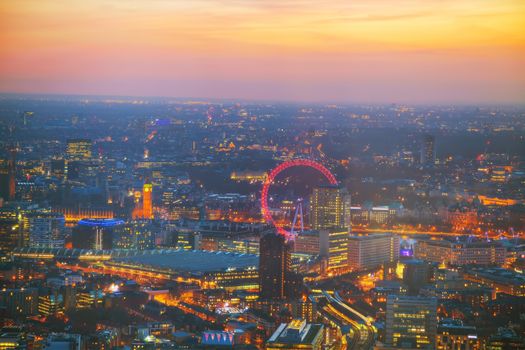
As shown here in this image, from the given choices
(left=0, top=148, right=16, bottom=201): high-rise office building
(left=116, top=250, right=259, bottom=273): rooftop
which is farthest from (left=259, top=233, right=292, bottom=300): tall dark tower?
(left=0, top=148, right=16, bottom=201): high-rise office building

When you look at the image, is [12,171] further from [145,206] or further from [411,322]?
[411,322]

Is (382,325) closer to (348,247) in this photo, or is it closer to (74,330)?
(74,330)

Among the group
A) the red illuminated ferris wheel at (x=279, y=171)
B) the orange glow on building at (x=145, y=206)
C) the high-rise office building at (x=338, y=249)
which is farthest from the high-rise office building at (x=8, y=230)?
the red illuminated ferris wheel at (x=279, y=171)

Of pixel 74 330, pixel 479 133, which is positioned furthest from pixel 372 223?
pixel 74 330

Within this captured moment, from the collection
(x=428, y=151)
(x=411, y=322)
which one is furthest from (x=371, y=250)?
(x=411, y=322)

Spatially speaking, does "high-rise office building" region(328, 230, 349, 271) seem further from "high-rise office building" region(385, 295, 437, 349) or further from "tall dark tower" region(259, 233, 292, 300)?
"high-rise office building" region(385, 295, 437, 349)

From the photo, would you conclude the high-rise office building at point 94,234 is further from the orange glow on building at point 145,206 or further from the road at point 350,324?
the road at point 350,324
